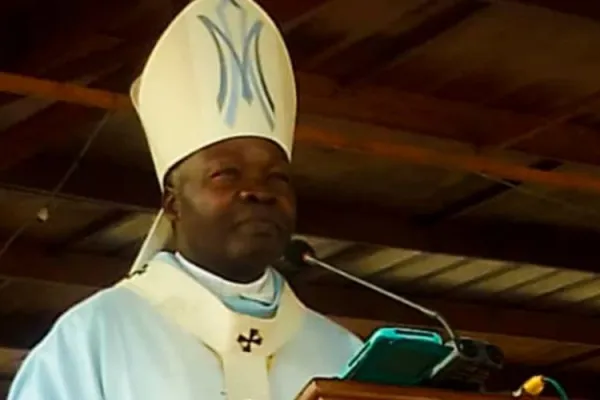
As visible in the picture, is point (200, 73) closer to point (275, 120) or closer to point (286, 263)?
point (275, 120)

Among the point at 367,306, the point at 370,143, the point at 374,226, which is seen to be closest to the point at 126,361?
the point at 370,143

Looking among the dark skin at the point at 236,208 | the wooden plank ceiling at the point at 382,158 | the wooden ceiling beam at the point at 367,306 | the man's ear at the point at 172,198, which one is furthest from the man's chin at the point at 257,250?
the wooden ceiling beam at the point at 367,306

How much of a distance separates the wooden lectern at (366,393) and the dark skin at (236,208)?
37cm

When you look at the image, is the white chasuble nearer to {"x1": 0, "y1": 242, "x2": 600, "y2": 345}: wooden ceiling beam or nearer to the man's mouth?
the man's mouth

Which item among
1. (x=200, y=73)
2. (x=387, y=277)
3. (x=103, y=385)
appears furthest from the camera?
(x=387, y=277)

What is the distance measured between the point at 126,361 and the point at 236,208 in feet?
0.67

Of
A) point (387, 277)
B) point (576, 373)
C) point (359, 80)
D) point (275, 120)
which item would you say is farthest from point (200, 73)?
point (576, 373)

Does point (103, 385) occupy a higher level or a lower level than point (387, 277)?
lower

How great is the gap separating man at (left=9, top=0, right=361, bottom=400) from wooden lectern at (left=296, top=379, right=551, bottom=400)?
355mm

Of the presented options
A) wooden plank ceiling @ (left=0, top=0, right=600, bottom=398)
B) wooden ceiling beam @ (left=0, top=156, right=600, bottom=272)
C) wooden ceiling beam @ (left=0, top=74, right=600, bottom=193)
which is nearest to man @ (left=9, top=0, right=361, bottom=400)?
wooden plank ceiling @ (left=0, top=0, right=600, bottom=398)

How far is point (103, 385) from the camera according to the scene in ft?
5.25

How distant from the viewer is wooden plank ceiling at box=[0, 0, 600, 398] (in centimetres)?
282

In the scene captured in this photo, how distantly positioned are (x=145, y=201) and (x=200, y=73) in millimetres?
1811

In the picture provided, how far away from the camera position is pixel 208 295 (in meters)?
1.70
